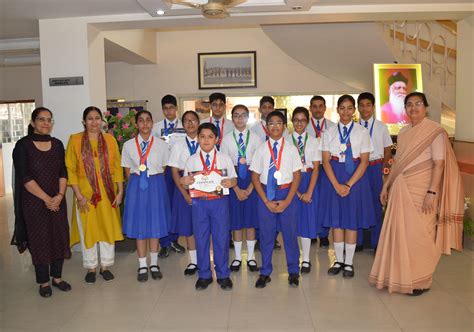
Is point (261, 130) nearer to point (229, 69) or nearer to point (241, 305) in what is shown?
point (241, 305)

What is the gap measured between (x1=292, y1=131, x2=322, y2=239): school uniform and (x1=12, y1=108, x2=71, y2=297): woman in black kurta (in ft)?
7.12

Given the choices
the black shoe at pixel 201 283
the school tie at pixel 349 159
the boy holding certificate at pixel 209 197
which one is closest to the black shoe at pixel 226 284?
the boy holding certificate at pixel 209 197

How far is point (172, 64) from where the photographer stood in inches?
360

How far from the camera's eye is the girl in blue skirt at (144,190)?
13.2ft

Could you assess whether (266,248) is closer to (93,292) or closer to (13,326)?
(93,292)

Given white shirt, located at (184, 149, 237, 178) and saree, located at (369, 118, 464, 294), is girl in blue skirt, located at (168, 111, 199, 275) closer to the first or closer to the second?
white shirt, located at (184, 149, 237, 178)

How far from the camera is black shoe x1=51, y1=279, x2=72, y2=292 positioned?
3.88m

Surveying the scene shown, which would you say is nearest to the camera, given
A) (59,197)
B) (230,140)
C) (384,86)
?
(59,197)

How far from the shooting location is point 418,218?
354 centimetres

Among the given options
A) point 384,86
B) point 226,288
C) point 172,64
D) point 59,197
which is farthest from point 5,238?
point 384,86

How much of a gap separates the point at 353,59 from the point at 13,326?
22.9ft

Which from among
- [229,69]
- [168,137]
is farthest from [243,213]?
[229,69]

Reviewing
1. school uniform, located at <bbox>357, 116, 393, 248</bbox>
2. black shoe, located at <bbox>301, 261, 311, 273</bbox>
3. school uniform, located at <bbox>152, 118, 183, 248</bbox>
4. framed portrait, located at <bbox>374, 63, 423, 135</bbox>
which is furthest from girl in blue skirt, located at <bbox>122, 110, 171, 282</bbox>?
framed portrait, located at <bbox>374, 63, 423, 135</bbox>

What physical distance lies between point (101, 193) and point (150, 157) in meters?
0.55
